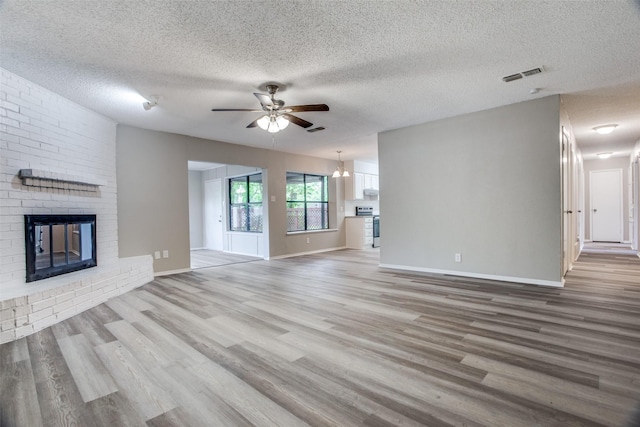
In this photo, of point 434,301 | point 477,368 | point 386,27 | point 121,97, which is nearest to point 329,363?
point 477,368

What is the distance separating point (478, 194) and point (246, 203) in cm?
559

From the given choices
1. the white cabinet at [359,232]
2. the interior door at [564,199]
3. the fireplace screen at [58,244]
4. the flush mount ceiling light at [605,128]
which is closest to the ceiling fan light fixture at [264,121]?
the fireplace screen at [58,244]

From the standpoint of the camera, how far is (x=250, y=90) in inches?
144

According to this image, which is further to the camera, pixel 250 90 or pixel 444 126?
pixel 444 126

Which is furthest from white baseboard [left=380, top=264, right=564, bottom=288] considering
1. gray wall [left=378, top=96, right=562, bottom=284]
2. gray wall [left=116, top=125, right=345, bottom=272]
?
gray wall [left=116, top=125, right=345, bottom=272]

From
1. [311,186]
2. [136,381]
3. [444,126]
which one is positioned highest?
[444,126]

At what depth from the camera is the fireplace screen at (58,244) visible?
10.8 ft

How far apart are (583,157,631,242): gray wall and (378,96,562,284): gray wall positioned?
6.93 metres

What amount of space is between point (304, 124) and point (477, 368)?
3132 millimetres

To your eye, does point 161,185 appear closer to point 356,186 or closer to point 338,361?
point 338,361

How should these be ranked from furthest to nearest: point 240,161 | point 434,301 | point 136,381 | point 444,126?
1. point 240,161
2. point 444,126
3. point 434,301
4. point 136,381

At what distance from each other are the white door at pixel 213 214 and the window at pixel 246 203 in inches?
19.7

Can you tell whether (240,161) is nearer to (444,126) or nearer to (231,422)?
(444,126)

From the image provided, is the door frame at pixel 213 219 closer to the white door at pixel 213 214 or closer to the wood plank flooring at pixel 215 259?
the white door at pixel 213 214
